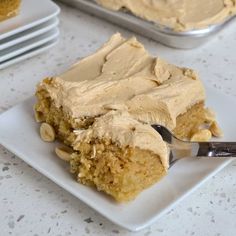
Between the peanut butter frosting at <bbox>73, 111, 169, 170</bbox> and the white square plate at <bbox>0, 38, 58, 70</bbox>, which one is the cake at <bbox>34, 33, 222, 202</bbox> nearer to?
the peanut butter frosting at <bbox>73, 111, 169, 170</bbox>

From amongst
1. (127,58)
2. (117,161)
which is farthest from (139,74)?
(117,161)

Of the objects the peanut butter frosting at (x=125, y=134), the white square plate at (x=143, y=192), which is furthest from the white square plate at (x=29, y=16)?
the peanut butter frosting at (x=125, y=134)

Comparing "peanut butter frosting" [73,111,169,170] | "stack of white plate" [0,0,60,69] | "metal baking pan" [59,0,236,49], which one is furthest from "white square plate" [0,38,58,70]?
"peanut butter frosting" [73,111,169,170]

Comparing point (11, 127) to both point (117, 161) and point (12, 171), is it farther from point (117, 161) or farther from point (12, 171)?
point (117, 161)

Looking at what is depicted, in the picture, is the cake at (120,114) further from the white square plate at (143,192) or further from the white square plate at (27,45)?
the white square plate at (27,45)

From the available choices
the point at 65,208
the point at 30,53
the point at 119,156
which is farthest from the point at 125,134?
the point at 30,53

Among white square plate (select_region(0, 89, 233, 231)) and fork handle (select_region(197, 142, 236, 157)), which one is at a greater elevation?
fork handle (select_region(197, 142, 236, 157))
